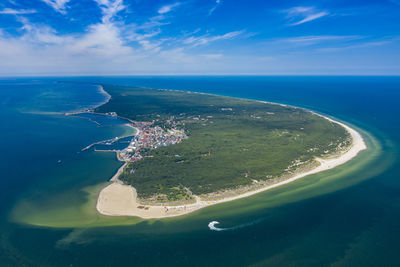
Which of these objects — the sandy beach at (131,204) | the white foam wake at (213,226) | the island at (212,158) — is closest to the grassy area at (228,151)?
the island at (212,158)

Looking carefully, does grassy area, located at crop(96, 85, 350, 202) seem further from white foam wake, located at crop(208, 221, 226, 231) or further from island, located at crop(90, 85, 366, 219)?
white foam wake, located at crop(208, 221, 226, 231)

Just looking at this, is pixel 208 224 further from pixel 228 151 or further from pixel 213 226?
pixel 228 151

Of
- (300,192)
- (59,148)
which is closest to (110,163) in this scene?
(59,148)

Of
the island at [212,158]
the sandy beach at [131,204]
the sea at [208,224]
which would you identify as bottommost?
the sea at [208,224]

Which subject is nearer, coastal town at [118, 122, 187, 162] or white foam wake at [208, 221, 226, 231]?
white foam wake at [208, 221, 226, 231]

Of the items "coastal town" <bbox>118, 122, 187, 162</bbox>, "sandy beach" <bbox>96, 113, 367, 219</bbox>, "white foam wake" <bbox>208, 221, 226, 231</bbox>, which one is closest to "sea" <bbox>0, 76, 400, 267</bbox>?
"white foam wake" <bbox>208, 221, 226, 231</bbox>

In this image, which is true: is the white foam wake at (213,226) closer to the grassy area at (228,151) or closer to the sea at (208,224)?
the sea at (208,224)

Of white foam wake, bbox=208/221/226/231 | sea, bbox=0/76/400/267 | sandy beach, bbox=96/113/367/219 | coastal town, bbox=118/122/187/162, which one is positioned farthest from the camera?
coastal town, bbox=118/122/187/162

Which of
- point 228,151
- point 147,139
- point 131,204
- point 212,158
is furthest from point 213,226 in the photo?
point 147,139
